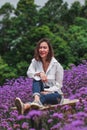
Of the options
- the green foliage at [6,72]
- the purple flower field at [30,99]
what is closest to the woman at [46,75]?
the purple flower field at [30,99]

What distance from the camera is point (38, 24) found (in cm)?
2369

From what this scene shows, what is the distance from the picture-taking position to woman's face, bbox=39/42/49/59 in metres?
7.77

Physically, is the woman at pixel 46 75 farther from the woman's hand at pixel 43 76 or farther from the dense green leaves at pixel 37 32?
the dense green leaves at pixel 37 32

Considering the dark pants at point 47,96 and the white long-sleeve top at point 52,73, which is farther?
the white long-sleeve top at point 52,73

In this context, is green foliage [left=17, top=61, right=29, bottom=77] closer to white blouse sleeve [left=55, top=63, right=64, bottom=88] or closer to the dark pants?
white blouse sleeve [left=55, top=63, right=64, bottom=88]

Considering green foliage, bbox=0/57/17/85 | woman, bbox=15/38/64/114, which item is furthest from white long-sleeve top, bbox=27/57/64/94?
green foliage, bbox=0/57/17/85

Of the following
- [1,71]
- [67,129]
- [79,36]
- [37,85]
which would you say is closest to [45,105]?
[37,85]

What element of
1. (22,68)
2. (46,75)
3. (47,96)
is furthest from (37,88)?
(22,68)

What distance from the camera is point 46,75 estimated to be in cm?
786

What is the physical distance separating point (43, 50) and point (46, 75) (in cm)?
33

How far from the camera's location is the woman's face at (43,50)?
25.5ft

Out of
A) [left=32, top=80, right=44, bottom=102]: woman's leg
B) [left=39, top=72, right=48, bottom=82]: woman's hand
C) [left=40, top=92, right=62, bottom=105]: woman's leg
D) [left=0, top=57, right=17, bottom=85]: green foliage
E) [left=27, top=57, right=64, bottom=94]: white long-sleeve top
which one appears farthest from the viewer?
[left=0, top=57, right=17, bottom=85]: green foliage

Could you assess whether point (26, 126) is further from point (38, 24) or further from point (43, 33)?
point (38, 24)

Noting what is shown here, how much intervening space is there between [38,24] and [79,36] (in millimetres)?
2284
